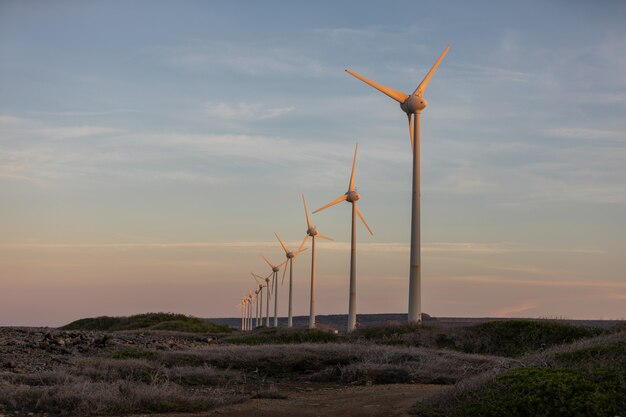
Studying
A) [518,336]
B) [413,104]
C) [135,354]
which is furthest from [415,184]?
[135,354]

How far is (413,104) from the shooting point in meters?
44.0

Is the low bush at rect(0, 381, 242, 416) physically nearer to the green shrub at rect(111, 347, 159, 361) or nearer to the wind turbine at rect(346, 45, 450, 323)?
the green shrub at rect(111, 347, 159, 361)

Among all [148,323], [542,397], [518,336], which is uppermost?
[518,336]

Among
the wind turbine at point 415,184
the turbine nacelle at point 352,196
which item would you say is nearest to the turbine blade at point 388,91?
the wind turbine at point 415,184

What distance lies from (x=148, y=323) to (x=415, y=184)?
3497 centimetres

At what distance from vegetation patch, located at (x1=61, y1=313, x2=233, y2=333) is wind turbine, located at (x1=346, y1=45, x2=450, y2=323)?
22564mm

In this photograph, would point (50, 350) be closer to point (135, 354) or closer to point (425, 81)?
point (135, 354)

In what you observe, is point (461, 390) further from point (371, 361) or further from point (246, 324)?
point (246, 324)

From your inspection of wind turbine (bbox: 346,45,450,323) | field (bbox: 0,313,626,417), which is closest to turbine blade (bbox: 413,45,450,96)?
wind turbine (bbox: 346,45,450,323)

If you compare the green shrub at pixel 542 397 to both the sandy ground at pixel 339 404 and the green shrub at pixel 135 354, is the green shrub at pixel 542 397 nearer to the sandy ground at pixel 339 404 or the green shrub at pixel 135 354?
the sandy ground at pixel 339 404

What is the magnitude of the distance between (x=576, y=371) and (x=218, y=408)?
7.11 metres

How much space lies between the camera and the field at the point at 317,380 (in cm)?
1309

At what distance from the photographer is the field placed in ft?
43.0

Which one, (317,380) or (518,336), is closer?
(317,380)
